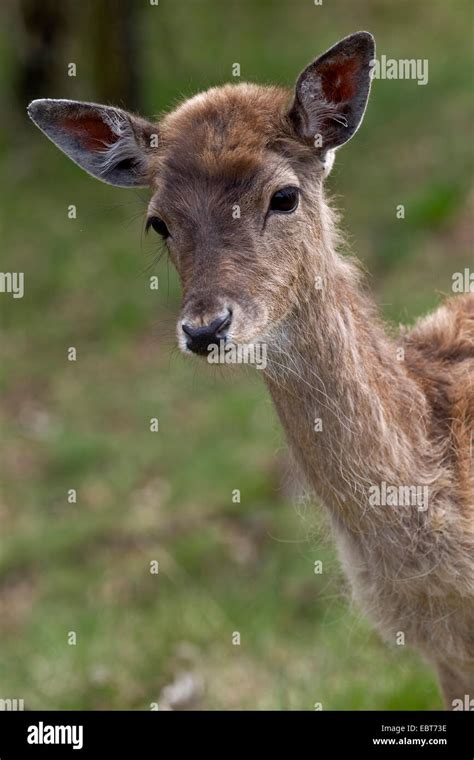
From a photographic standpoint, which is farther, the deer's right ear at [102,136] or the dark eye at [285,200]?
the deer's right ear at [102,136]

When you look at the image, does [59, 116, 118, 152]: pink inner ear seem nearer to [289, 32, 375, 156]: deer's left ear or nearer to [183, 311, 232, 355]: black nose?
[289, 32, 375, 156]: deer's left ear

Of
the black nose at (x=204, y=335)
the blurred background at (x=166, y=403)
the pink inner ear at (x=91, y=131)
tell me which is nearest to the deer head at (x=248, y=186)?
the black nose at (x=204, y=335)

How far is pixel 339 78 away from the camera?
5453 mm

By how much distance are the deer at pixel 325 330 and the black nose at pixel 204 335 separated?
13cm

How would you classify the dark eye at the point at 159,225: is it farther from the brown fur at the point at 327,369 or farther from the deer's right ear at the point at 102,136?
the deer's right ear at the point at 102,136

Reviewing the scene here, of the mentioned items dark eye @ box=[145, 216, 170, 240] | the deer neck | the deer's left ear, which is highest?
the deer's left ear

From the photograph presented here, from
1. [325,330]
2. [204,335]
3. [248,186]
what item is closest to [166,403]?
[325,330]

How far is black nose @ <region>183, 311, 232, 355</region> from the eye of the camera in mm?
4734

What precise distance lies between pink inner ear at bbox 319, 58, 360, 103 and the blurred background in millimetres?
1293

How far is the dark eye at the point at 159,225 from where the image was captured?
5.37 m

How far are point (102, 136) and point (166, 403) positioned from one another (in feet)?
21.7

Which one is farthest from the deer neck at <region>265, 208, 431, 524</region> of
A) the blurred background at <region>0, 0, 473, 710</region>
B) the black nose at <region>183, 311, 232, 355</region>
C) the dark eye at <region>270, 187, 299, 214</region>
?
the blurred background at <region>0, 0, 473, 710</region>
